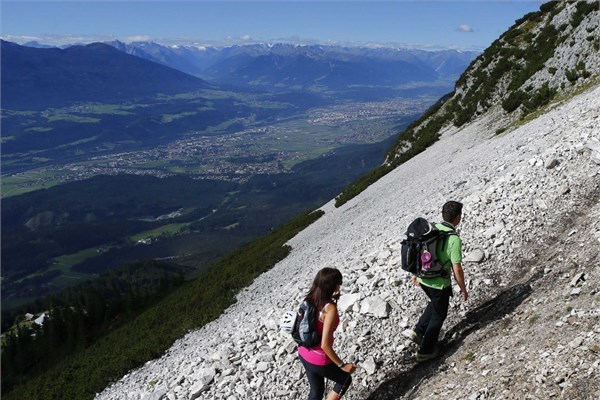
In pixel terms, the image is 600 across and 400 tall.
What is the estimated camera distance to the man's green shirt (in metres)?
7.68

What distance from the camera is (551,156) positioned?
44.8ft

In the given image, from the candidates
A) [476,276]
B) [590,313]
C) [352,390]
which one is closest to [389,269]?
[476,276]

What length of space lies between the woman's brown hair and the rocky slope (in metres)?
2.83

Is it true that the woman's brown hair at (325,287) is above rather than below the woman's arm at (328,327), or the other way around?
above

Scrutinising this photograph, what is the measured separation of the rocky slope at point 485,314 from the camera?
22.8 ft

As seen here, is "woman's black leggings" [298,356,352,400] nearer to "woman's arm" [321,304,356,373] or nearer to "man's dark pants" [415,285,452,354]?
"woman's arm" [321,304,356,373]

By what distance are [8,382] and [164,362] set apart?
181 feet

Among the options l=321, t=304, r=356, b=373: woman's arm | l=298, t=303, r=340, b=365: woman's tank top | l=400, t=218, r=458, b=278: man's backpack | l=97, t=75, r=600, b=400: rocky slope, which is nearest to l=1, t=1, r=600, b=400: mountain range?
A: l=97, t=75, r=600, b=400: rocky slope

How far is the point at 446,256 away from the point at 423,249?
0.49m

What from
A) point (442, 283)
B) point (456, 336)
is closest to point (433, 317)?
point (442, 283)

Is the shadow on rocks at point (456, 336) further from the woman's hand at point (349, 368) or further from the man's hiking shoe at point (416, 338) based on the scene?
the woman's hand at point (349, 368)

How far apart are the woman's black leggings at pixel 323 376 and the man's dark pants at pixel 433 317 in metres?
2.24

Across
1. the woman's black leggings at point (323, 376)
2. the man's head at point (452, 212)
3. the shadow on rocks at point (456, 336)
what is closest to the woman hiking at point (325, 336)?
the woman's black leggings at point (323, 376)

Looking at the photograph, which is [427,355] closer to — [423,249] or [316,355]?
[423,249]
